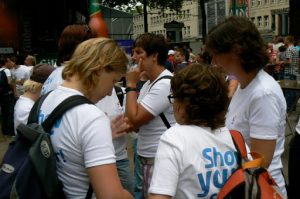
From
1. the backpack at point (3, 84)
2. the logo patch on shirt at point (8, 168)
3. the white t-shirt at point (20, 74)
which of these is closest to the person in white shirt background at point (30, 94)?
the logo patch on shirt at point (8, 168)

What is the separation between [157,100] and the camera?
3.27 meters

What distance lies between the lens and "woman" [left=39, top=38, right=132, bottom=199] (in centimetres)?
180

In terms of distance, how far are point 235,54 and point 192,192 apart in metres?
0.81

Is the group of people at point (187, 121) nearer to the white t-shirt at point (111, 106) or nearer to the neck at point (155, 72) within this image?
the white t-shirt at point (111, 106)

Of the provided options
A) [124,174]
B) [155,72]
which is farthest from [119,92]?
[124,174]

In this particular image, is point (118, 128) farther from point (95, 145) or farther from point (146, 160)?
point (146, 160)

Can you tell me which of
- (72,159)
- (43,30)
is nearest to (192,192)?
(72,159)

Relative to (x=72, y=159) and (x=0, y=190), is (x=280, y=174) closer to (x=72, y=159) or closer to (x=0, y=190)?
(x=72, y=159)

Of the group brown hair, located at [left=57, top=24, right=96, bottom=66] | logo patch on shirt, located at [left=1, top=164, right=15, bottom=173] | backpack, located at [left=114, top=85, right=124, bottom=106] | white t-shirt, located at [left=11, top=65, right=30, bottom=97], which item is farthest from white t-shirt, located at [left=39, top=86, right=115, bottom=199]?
white t-shirt, located at [left=11, top=65, right=30, bottom=97]

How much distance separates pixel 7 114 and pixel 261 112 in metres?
8.72

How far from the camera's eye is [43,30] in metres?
18.9

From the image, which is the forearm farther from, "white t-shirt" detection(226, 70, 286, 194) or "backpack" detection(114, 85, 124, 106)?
"white t-shirt" detection(226, 70, 286, 194)

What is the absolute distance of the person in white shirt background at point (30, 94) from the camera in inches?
165

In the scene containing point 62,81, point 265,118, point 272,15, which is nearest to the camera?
point 265,118
